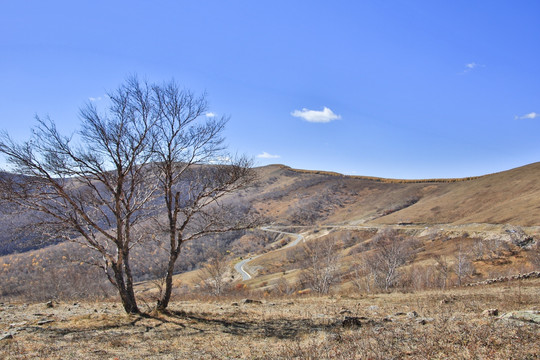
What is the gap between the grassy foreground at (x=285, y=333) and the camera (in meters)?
5.83

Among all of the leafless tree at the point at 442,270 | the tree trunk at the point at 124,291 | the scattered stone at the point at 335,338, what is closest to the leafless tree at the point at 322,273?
the leafless tree at the point at 442,270

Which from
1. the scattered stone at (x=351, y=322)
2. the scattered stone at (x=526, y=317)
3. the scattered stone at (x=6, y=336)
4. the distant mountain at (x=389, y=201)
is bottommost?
the scattered stone at (x=351, y=322)

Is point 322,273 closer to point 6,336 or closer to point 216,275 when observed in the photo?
point 216,275

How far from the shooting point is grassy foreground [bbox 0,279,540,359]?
583 cm

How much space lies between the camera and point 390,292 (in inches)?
680

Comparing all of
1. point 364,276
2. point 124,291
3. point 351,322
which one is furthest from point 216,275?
point 351,322

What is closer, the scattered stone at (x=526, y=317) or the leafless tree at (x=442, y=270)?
the scattered stone at (x=526, y=317)

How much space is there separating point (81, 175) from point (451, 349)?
11267 mm

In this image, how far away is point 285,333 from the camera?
29.1 feet

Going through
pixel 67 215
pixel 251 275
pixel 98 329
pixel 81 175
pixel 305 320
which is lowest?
pixel 251 275

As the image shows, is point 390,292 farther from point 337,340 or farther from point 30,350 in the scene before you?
point 30,350

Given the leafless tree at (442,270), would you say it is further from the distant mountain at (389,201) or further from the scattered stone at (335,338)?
the scattered stone at (335,338)

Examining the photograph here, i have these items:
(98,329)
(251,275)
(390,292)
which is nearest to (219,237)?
(251,275)

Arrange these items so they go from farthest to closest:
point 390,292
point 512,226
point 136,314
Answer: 1. point 512,226
2. point 390,292
3. point 136,314
